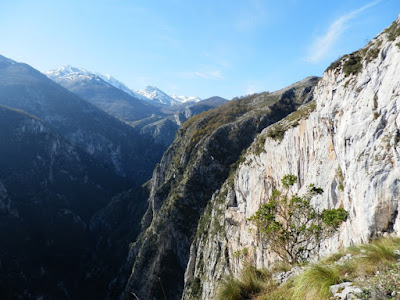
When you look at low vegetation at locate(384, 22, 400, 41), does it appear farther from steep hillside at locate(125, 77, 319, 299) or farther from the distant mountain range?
the distant mountain range

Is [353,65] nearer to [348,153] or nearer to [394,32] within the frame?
[394,32]

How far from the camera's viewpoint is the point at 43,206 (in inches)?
5094

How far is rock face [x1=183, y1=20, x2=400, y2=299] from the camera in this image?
41.5 feet

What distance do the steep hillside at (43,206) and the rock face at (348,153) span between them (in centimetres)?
9445

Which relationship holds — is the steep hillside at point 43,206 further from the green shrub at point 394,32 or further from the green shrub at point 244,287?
the green shrub at point 394,32

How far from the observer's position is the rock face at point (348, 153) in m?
12.6

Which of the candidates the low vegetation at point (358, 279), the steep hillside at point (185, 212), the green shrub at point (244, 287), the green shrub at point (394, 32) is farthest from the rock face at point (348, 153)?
the steep hillside at point (185, 212)

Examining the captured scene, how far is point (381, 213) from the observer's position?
1209 cm

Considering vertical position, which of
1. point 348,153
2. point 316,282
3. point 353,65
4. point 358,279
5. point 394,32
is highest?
point 394,32

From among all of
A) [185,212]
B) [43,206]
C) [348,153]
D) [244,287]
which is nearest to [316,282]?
[244,287]

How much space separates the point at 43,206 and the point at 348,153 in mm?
148916

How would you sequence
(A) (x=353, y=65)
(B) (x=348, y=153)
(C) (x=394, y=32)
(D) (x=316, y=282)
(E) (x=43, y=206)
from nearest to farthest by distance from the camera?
(D) (x=316, y=282), (B) (x=348, y=153), (C) (x=394, y=32), (A) (x=353, y=65), (E) (x=43, y=206)

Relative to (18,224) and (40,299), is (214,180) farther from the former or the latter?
(18,224)

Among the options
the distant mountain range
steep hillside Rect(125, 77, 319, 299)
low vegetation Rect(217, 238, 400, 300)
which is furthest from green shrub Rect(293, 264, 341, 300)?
the distant mountain range
